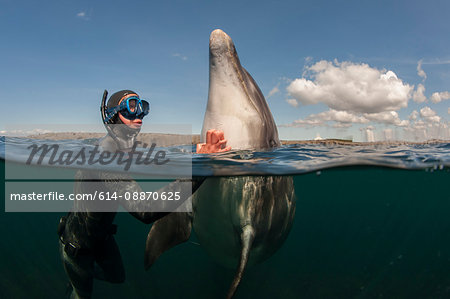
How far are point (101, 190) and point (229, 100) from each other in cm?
213

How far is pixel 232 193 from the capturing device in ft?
12.8

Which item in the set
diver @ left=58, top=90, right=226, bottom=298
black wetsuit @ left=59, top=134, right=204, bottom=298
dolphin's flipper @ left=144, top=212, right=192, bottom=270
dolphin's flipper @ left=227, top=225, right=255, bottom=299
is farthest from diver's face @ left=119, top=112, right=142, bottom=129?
dolphin's flipper @ left=227, top=225, right=255, bottom=299

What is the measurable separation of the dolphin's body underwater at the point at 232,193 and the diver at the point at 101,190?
18.3 inches

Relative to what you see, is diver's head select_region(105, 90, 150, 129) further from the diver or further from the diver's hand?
the diver's hand

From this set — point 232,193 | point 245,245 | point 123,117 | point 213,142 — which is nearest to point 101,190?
point 123,117

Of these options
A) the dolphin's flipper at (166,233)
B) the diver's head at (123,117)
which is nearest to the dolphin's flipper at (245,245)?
the dolphin's flipper at (166,233)

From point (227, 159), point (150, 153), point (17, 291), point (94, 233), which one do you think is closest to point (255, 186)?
point (227, 159)

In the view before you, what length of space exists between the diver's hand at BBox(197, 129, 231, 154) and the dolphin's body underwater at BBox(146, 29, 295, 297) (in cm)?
10

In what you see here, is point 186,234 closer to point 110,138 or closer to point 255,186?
point 255,186

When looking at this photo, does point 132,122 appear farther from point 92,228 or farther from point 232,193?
point 232,193

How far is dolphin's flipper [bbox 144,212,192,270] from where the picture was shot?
4.22 meters

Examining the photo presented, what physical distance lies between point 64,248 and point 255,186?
2898mm

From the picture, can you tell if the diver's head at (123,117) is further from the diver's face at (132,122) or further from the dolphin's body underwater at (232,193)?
the dolphin's body underwater at (232,193)

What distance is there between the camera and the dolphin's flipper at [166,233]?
422 centimetres
